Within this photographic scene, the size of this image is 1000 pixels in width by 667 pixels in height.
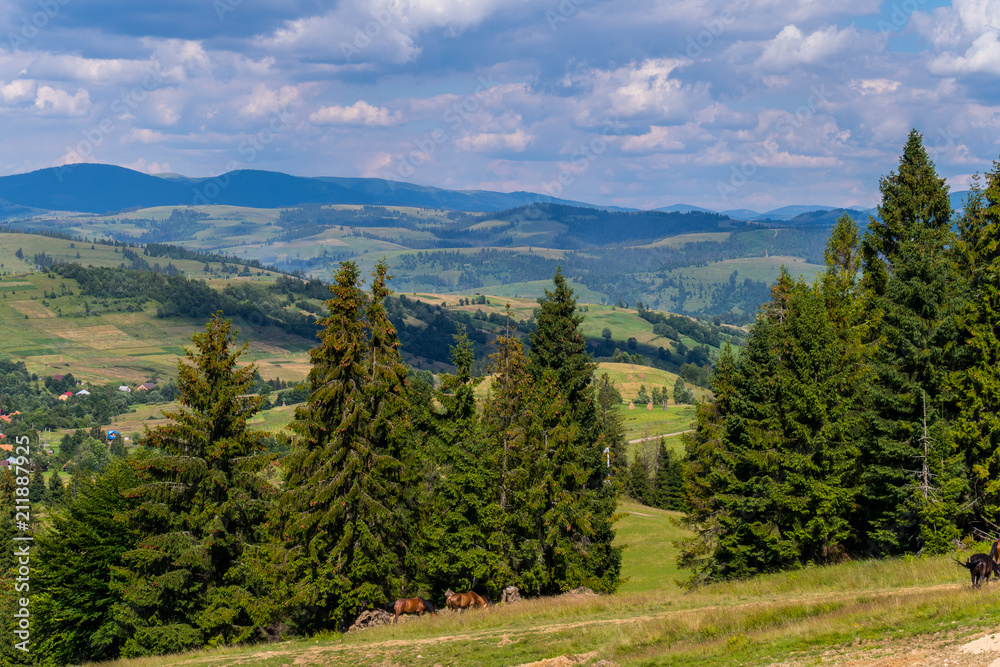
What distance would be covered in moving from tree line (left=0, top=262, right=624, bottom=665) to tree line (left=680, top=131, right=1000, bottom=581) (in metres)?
8.63

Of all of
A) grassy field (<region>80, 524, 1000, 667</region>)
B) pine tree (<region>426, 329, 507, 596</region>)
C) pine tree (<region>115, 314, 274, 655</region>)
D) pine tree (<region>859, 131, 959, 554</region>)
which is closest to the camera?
grassy field (<region>80, 524, 1000, 667</region>)

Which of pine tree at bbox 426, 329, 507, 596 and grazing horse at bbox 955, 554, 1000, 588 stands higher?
grazing horse at bbox 955, 554, 1000, 588

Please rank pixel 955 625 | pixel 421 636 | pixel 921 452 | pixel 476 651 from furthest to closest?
1. pixel 921 452
2. pixel 421 636
3. pixel 476 651
4. pixel 955 625

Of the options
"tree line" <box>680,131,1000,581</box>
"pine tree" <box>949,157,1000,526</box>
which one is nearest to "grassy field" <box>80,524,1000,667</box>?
"tree line" <box>680,131,1000,581</box>

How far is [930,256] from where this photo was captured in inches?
1353

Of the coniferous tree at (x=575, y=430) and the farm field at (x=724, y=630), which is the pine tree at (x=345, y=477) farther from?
the coniferous tree at (x=575, y=430)

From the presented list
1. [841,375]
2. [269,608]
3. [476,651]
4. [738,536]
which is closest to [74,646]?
[269,608]

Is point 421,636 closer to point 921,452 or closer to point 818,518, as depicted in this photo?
point 818,518

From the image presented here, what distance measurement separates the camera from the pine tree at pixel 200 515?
36.3 metres

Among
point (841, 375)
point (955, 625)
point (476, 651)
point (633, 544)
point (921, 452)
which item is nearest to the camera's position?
point (955, 625)

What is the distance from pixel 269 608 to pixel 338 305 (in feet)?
45.7

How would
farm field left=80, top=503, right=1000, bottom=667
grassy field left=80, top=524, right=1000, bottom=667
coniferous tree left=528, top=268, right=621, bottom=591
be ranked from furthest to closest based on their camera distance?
1. coniferous tree left=528, top=268, right=621, bottom=591
2. grassy field left=80, top=524, right=1000, bottom=667
3. farm field left=80, top=503, right=1000, bottom=667

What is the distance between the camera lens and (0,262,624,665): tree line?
3403 centimetres

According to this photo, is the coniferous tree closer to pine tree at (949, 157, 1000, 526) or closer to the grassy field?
the grassy field
